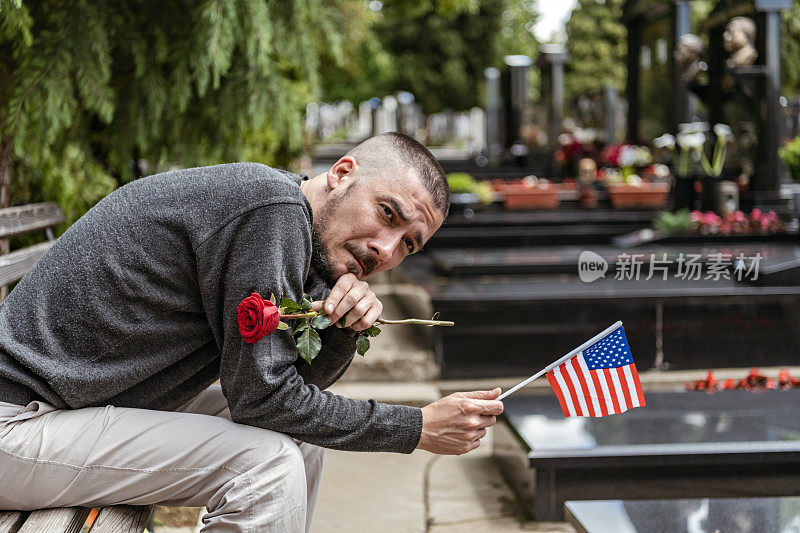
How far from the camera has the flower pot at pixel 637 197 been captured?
10812mm

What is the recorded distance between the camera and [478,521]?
12.3 ft

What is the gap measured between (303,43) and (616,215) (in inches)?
248

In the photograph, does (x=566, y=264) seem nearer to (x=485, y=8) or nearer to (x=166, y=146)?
(x=166, y=146)

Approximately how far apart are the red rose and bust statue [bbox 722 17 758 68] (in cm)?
804

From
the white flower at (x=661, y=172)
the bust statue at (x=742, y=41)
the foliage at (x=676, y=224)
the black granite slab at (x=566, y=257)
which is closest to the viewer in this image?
the black granite slab at (x=566, y=257)

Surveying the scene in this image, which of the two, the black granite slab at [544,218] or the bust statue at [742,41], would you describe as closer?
the bust statue at [742,41]

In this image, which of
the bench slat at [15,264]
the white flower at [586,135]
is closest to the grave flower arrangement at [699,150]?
the white flower at [586,135]

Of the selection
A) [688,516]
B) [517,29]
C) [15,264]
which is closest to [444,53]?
[517,29]

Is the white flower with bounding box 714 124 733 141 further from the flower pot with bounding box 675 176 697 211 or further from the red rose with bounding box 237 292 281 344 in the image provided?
the red rose with bounding box 237 292 281 344

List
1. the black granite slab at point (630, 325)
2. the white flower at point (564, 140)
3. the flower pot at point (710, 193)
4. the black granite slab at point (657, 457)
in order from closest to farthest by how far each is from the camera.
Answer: the black granite slab at point (657, 457) < the black granite slab at point (630, 325) < the flower pot at point (710, 193) < the white flower at point (564, 140)

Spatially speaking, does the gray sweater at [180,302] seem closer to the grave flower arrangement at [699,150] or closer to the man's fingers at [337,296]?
the man's fingers at [337,296]

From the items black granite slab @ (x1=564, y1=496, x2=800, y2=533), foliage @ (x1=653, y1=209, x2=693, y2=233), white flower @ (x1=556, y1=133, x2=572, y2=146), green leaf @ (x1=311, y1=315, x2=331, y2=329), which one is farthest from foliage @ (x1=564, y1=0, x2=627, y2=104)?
green leaf @ (x1=311, y1=315, x2=331, y2=329)

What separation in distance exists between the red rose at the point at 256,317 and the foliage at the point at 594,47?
136ft

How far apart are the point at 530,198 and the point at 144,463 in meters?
8.72
